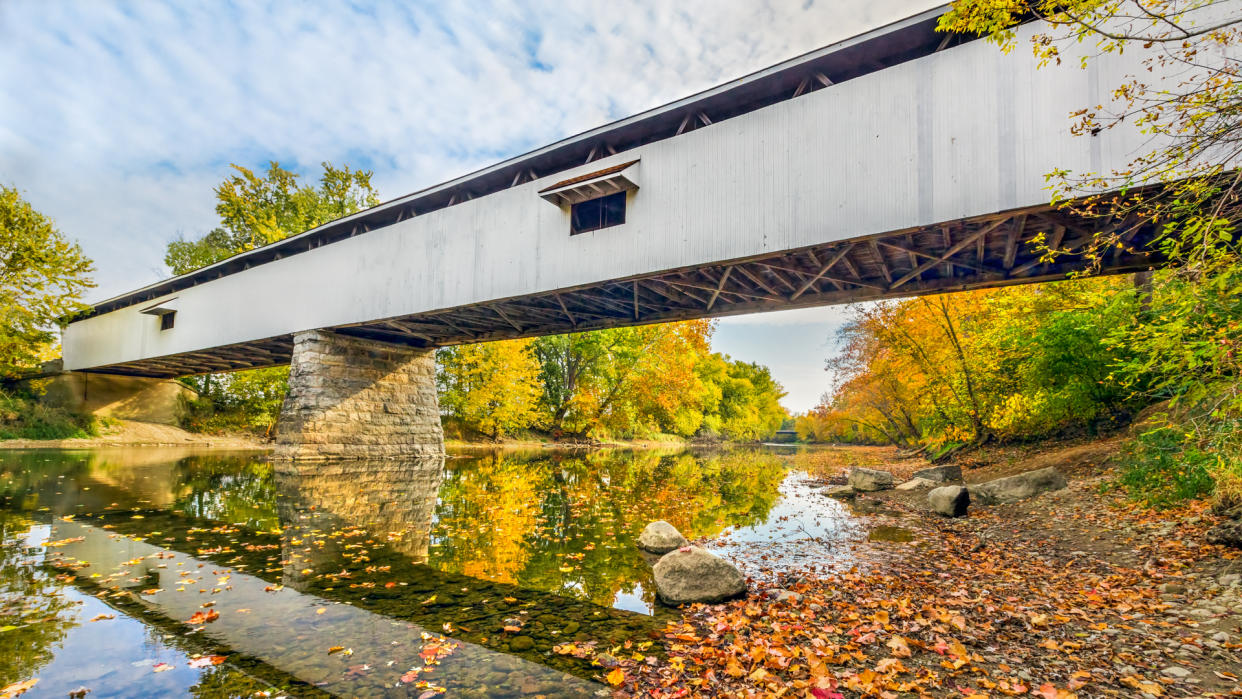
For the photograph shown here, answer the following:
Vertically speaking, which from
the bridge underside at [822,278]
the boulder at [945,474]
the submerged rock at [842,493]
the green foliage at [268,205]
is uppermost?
the green foliage at [268,205]

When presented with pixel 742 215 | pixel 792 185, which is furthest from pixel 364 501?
pixel 792 185

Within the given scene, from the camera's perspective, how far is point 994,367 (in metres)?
12.7

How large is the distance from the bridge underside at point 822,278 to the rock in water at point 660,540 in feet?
14.8

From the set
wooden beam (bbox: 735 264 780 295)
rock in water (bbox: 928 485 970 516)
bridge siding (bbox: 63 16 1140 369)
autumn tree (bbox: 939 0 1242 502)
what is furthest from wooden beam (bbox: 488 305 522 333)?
autumn tree (bbox: 939 0 1242 502)

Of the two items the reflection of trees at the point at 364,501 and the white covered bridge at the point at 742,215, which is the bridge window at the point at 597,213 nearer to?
the white covered bridge at the point at 742,215

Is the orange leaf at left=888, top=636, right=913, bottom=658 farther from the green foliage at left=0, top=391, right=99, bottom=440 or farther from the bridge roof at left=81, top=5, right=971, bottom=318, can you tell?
the green foliage at left=0, top=391, right=99, bottom=440

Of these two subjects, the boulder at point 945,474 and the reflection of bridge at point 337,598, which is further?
the boulder at point 945,474

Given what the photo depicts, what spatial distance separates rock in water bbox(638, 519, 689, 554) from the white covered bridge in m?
5.03

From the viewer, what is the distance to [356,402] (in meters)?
16.6

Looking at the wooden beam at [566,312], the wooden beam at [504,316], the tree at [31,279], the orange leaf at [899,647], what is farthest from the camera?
the tree at [31,279]

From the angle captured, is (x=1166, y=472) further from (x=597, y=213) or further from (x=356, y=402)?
(x=356, y=402)

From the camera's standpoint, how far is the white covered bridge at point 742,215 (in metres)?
7.30

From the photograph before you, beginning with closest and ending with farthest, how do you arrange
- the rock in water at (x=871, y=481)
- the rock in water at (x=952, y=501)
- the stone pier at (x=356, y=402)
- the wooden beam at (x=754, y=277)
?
1. the rock in water at (x=952, y=501)
2. the wooden beam at (x=754, y=277)
3. the rock in water at (x=871, y=481)
4. the stone pier at (x=356, y=402)

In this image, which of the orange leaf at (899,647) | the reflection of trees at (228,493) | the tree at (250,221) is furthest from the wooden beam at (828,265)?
the tree at (250,221)
